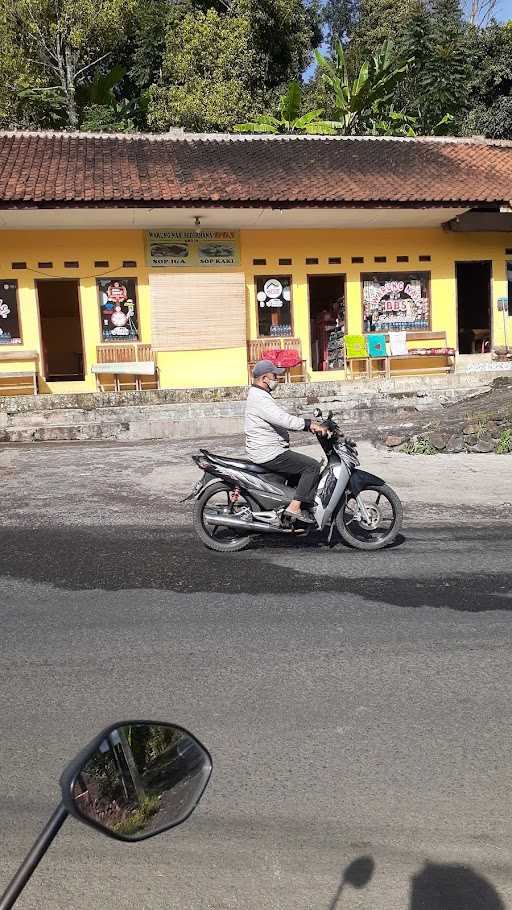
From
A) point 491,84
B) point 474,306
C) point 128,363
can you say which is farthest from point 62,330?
point 491,84

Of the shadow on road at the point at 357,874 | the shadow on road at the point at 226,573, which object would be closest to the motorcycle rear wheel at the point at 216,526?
the shadow on road at the point at 226,573

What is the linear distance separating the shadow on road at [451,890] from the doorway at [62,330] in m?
20.8

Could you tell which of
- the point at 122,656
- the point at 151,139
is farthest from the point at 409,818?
the point at 151,139

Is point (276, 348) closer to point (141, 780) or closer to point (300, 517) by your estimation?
point (300, 517)

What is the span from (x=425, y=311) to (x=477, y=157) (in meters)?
4.38

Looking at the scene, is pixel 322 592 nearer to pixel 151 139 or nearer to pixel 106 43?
A: pixel 151 139

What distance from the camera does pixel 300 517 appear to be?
21.2ft

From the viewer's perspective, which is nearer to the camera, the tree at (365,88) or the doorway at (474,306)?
the doorway at (474,306)

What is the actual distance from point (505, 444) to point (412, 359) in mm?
8041

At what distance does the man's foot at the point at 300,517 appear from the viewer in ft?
21.2

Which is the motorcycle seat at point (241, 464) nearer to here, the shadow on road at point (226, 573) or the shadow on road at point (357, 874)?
the shadow on road at point (226, 573)

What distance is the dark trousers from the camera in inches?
256

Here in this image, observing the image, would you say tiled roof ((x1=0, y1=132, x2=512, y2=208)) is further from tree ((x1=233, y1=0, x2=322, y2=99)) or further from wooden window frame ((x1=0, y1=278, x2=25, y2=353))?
tree ((x1=233, y1=0, x2=322, y2=99))

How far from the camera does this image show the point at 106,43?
27.3 meters
